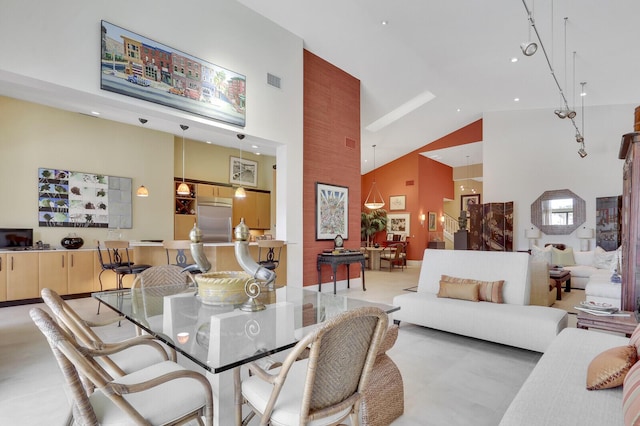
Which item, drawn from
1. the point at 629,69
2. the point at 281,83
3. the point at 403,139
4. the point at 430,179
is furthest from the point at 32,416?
the point at 430,179

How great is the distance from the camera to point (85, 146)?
6480 millimetres

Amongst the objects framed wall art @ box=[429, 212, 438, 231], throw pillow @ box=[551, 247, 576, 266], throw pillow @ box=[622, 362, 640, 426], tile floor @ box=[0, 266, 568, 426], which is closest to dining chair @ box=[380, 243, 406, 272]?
framed wall art @ box=[429, 212, 438, 231]

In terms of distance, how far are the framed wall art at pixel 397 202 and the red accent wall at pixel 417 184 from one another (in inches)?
4.5

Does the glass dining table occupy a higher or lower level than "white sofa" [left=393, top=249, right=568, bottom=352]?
higher

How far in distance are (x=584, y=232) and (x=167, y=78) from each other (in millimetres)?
9405

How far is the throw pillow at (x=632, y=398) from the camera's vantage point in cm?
111

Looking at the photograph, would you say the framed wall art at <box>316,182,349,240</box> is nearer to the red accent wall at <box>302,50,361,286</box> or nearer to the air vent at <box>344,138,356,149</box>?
the red accent wall at <box>302,50,361,286</box>

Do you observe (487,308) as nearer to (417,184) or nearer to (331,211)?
(331,211)

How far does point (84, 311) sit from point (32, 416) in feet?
10.4

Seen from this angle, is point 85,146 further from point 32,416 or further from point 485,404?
point 485,404

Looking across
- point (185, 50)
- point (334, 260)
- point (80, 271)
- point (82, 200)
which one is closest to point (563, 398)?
point (334, 260)

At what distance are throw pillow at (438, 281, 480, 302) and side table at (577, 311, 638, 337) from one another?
93 centimetres

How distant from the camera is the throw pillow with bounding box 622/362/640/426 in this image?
3.65 ft

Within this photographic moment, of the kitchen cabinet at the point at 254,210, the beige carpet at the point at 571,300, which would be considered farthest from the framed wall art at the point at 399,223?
the beige carpet at the point at 571,300
